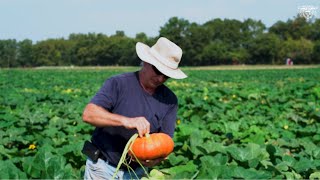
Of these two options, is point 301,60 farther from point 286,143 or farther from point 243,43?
point 286,143

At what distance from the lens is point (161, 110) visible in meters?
3.47

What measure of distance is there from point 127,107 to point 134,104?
0.17 feet

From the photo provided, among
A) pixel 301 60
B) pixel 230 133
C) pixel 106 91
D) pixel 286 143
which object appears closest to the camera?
pixel 106 91

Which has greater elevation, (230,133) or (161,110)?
(161,110)

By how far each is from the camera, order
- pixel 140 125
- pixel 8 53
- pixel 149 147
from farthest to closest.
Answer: pixel 8 53, pixel 149 147, pixel 140 125

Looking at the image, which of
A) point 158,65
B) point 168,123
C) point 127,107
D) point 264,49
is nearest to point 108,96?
point 127,107

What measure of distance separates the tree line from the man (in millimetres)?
86052

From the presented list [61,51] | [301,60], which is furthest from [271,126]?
[61,51]

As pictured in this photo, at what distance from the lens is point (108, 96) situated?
128 inches

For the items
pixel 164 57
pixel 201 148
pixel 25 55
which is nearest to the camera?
pixel 164 57

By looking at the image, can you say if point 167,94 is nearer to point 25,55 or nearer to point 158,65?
point 158,65

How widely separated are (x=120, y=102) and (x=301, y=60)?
90157mm

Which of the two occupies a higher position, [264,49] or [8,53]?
[264,49]

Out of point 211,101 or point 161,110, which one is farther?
point 211,101
